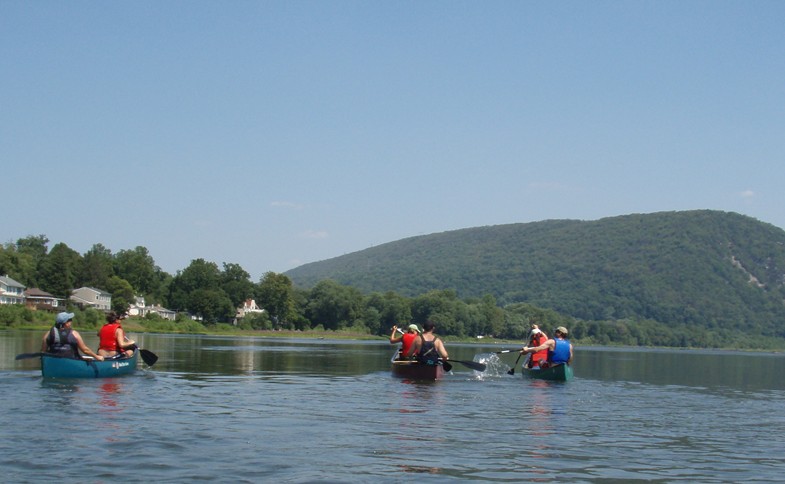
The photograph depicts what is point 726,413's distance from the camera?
22547mm

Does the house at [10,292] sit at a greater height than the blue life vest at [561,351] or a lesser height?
greater

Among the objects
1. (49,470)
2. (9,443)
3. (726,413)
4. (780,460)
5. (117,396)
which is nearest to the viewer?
(49,470)

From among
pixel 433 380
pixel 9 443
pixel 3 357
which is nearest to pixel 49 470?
pixel 9 443

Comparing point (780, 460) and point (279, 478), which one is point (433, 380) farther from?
point (279, 478)

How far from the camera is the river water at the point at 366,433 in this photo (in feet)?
39.3

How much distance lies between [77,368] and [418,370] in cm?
1117

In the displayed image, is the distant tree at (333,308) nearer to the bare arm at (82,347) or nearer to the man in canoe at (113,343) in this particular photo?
the man in canoe at (113,343)

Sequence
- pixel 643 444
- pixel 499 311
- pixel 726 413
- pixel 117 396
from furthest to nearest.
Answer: pixel 499 311, pixel 726 413, pixel 117 396, pixel 643 444

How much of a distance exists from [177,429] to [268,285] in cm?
13737

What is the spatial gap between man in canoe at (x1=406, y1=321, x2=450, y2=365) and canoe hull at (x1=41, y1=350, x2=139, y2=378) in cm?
992

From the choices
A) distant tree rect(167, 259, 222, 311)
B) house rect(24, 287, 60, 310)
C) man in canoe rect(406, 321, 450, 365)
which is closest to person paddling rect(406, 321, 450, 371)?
man in canoe rect(406, 321, 450, 365)

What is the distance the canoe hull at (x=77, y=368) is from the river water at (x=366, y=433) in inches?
17.0

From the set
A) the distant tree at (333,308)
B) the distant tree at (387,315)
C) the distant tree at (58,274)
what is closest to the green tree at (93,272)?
the distant tree at (58,274)

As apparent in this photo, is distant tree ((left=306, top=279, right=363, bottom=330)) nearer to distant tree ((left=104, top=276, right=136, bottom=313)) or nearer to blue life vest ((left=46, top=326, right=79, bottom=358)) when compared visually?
distant tree ((left=104, top=276, right=136, bottom=313))
